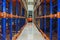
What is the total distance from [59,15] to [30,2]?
35127 mm

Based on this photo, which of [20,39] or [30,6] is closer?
[20,39]

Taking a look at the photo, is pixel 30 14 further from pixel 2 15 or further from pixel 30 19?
pixel 2 15

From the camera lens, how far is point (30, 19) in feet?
130

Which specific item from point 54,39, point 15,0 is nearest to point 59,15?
point 54,39

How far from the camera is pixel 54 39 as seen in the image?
7457 millimetres

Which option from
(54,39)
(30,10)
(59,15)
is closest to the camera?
(59,15)

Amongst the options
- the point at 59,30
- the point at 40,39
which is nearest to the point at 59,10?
the point at 59,30

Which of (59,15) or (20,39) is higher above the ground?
(59,15)

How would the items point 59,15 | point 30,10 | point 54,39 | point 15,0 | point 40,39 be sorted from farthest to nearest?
point 30,10 < point 15,0 < point 40,39 < point 54,39 < point 59,15

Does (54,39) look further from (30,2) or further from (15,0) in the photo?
(30,2)

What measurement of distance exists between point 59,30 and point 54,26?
16.0ft

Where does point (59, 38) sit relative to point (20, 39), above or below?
above

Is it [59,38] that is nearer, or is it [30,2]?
[59,38]

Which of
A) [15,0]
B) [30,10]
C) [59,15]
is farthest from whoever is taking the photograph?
[30,10]
